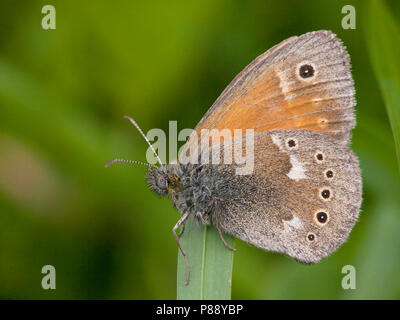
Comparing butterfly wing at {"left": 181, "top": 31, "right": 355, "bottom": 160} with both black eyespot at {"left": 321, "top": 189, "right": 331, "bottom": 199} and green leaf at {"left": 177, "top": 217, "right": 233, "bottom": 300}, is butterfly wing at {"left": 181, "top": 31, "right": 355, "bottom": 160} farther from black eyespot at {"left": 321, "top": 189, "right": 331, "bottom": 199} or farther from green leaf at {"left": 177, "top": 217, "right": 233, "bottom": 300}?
green leaf at {"left": 177, "top": 217, "right": 233, "bottom": 300}

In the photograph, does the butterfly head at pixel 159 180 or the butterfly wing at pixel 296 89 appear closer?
the butterfly wing at pixel 296 89

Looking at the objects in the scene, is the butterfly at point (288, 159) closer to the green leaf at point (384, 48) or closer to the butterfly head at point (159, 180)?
the butterfly head at point (159, 180)

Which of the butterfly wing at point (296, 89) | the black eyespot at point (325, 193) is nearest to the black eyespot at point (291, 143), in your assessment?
the butterfly wing at point (296, 89)

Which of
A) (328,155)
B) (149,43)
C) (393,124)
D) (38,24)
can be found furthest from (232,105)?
(38,24)

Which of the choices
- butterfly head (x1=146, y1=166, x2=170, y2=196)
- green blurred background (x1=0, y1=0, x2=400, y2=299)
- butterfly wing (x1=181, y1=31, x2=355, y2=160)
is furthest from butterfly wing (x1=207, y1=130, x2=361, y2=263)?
green blurred background (x1=0, y1=0, x2=400, y2=299)

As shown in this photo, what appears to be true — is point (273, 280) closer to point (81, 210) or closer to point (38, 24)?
point (81, 210)

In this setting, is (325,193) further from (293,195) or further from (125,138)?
(125,138)

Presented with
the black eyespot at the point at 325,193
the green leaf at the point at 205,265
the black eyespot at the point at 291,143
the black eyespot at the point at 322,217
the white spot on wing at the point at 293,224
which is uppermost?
the black eyespot at the point at 291,143
